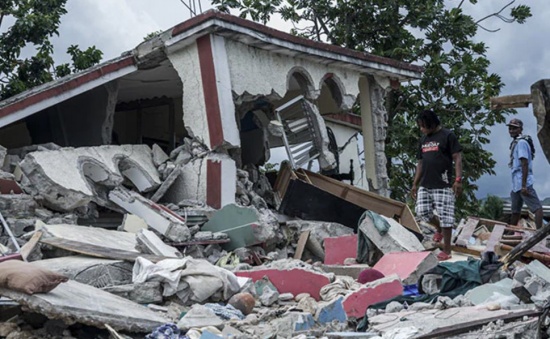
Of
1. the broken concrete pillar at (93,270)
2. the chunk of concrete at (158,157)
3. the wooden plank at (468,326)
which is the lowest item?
the wooden plank at (468,326)

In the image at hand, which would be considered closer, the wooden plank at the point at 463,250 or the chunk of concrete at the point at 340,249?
the chunk of concrete at the point at 340,249

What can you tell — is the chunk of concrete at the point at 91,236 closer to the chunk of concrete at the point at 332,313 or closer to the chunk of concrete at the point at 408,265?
the chunk of concrete at the point at 332,313

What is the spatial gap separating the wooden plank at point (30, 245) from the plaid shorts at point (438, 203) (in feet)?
15.1

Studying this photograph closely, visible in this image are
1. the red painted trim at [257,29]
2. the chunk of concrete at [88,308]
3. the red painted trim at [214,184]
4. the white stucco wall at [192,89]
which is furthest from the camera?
the white stucco wall at [192,89]

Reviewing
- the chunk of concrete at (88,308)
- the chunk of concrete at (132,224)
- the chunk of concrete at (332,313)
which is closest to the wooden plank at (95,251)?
the chunk of concrete at (88,308)

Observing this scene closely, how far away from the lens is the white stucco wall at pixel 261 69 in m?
11.7

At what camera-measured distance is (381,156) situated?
15906 mm

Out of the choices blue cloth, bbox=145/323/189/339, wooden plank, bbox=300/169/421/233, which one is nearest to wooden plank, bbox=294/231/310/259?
wooden plank, bbox=300/169/421/233

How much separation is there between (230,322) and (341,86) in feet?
28.4

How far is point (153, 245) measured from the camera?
27.8 feet

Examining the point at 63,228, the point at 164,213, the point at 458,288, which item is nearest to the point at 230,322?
the point at 458,288

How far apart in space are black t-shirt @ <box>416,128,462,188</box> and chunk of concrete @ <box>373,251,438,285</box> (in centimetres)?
149

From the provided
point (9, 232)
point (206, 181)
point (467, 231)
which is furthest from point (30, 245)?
point (467, 231)

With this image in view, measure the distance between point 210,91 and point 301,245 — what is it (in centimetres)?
259
